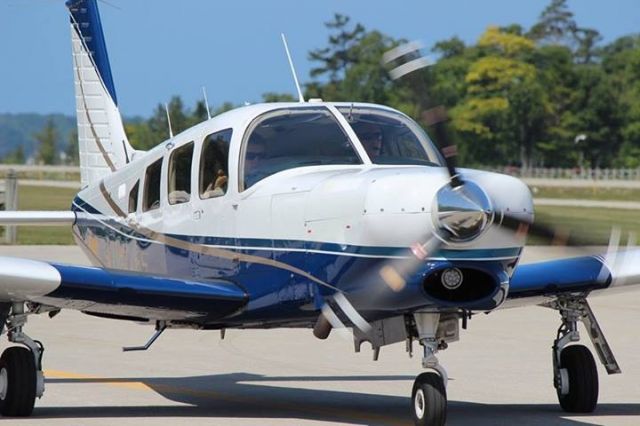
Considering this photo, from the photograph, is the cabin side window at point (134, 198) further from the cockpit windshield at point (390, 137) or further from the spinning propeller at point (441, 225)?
the spinning propeller at point (441, 225)

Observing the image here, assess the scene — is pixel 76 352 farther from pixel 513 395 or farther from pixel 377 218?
pixel 377 218

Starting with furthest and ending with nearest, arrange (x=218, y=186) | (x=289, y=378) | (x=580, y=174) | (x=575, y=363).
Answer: (x=580, y=174), (x=289, y=378), (x=575, y=363), (x=218, y=186)

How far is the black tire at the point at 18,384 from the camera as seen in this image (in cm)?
1106

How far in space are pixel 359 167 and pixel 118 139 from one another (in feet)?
20.3

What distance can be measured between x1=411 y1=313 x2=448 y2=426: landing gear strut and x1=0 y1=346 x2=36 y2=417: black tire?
9.66 ft

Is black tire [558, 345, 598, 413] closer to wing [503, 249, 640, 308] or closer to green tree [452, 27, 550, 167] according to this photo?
wing [503, 249, 640, 308]

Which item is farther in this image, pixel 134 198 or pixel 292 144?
pixel 134 198

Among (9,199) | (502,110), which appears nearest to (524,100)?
(502,110)

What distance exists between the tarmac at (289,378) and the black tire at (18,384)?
163mm

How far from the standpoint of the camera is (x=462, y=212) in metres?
9.14

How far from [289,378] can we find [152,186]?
223 centimetres

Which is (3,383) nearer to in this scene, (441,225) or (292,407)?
(292,407)

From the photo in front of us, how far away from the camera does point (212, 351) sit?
51.0 ft

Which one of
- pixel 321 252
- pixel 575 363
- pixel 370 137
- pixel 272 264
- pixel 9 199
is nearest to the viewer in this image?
pixel 321 252
